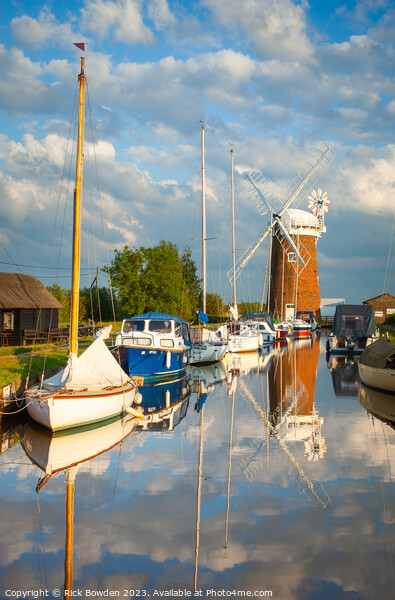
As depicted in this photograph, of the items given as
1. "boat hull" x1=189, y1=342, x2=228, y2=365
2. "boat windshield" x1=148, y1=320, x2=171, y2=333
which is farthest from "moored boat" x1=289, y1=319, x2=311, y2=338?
"boat windshield" x1=148, y1=320, x2=171, y2=333

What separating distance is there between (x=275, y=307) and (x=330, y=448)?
68759mm

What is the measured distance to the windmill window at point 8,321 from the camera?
3366cm

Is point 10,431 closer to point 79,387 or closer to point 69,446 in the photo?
point 79,387

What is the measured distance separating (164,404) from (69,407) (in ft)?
20.2

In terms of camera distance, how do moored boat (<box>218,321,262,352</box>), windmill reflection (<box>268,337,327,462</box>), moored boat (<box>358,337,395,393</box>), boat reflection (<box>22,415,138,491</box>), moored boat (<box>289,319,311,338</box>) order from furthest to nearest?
moored boat (<box>289,319,311,338</box>) < moored boat (<box>218,321,262,352</box>) < moored boat (<box>358,337,395,393</box>) < windmill reflection (<box>268,337,327,462</box>) < boat reflection (<box>22,415,138,491</box>)

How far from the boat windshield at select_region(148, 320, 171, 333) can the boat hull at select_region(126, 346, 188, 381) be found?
1350 mm

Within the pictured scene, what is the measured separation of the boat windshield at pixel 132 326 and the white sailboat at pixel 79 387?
803 centimetres

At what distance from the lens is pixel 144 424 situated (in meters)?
17.0

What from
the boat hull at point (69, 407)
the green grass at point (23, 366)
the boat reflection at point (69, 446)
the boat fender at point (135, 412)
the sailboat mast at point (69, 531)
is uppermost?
the green grass at point (23, 366)

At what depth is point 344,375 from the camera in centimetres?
3009

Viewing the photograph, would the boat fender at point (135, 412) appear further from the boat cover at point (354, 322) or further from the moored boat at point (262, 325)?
the moored boat at point (262, 325)

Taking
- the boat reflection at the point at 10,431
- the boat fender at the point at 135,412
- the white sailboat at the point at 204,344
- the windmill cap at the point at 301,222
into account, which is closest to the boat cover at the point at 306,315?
the windmill cap at the point at 301,222

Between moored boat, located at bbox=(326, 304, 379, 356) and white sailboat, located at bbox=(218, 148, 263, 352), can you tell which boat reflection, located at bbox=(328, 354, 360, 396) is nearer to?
moored boat, located at bbox=(326, 304, 379, 356)

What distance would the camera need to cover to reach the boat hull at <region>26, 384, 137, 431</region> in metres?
14.3
